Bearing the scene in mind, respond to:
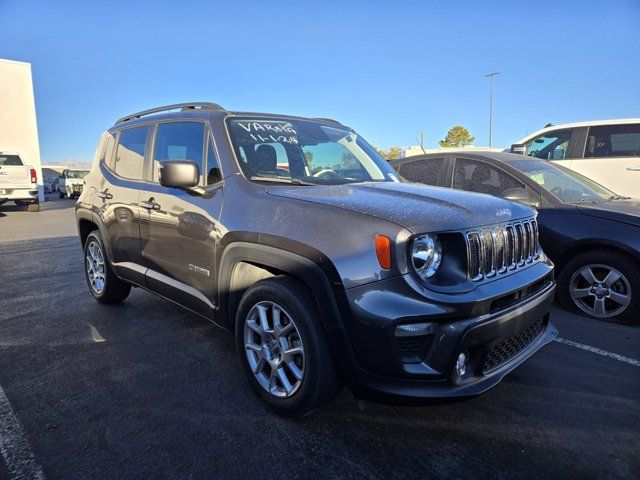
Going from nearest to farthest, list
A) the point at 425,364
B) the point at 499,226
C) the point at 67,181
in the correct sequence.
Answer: the point at 425,364 → the point at 499,226 → the point at 67,181

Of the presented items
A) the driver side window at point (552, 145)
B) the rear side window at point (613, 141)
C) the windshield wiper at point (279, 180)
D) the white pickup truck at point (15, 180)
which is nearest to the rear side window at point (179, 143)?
the windshield wiper at point (279, 180)

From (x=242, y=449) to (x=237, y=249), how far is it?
1.12 m

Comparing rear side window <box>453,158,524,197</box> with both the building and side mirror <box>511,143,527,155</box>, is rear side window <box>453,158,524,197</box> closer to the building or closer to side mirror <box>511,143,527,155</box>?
side mirror <box>511,143,527,155</box>

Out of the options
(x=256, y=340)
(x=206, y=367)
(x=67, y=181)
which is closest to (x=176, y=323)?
(x=206, y=367)

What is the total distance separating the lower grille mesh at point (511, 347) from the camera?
227 cm

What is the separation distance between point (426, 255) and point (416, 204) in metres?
0.38

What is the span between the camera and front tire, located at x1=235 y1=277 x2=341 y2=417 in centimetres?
228

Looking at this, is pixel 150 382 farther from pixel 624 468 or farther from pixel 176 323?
pixel 624 468

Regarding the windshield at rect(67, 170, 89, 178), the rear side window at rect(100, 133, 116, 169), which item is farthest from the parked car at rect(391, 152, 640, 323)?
the windshield at rect(67, 170, 89, 178)

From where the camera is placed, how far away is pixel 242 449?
227 cm

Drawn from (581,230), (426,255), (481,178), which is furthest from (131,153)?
(581,230)

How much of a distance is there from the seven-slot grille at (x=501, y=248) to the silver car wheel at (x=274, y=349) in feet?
3.41

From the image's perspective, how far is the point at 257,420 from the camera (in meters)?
2.54

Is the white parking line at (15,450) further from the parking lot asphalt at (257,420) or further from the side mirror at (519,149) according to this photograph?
the side mirror at (519,149)
